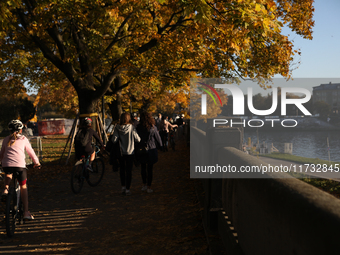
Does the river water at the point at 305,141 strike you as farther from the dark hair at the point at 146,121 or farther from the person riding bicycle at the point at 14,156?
the person riding bicycle at the point at 14,156

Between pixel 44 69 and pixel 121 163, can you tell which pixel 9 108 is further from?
pixel 121 163

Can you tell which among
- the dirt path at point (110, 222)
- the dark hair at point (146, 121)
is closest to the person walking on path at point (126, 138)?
the dark hair at point (146, 121)

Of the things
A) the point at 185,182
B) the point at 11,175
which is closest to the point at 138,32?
the point at 185,182

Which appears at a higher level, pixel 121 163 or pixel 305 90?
pixel 305 90

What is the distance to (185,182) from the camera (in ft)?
33.9

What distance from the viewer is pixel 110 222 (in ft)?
21.3

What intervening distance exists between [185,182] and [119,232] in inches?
180

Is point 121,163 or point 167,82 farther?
point 167,82

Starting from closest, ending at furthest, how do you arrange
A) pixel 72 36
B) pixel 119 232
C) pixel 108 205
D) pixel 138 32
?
pixel 119 232, pixel 108 205, pixel 72 36, pixel 138 32

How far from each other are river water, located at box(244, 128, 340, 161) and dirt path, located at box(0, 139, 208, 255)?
242 feet

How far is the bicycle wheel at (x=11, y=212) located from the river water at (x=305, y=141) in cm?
7691

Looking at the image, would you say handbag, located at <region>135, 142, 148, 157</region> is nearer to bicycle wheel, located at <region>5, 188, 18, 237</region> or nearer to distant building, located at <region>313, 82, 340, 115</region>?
bicycle wheel, located at <region>5, 188, 18, 237</region>

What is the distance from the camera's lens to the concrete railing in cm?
176

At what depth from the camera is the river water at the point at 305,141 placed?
87312 mm
